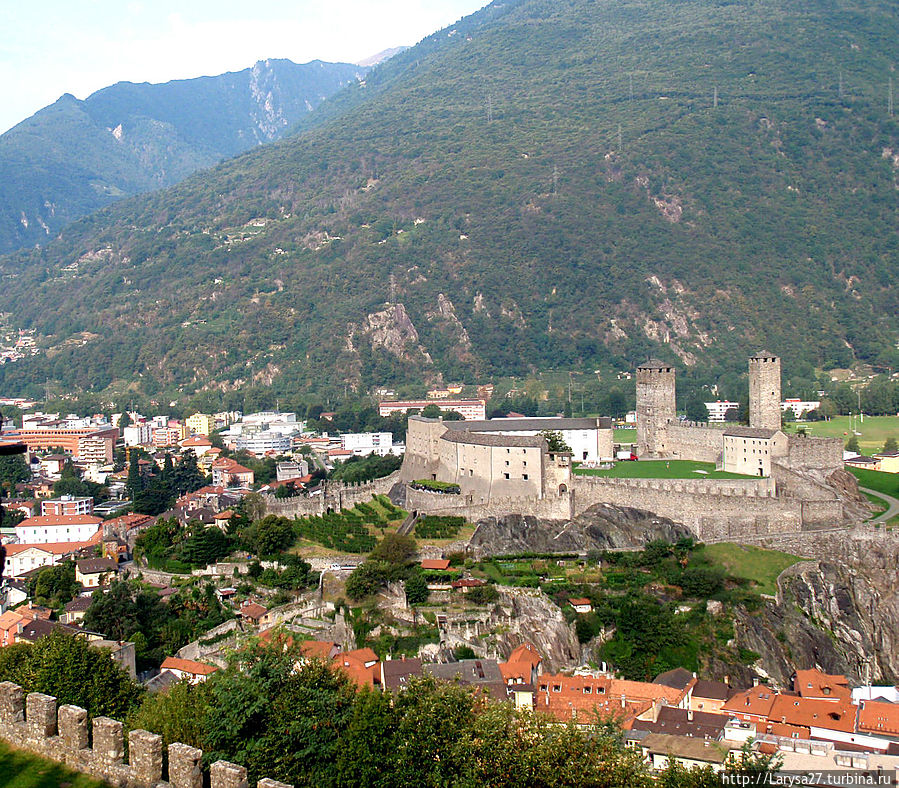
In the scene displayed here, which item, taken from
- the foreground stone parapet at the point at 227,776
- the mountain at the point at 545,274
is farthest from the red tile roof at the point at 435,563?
the mountain at the point at 545,274

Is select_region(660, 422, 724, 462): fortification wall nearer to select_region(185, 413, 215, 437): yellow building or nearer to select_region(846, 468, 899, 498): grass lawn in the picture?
select_region(846, 468, 899, 498): grass lawn

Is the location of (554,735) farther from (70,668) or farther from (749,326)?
(749,326)

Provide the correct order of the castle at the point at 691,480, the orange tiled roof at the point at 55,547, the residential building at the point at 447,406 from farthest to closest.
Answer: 1. the residential building at the point at 447,406
2. the orange tiled roof at the point at 55,547
3. the castle at the point at 691,480

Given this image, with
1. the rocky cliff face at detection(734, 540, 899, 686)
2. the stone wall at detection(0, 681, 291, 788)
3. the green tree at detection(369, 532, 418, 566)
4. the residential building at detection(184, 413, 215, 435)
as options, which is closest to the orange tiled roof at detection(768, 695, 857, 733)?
the rocky cliff face at detection(734, 540, 899, 686)

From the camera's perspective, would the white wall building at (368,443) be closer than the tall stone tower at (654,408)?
No

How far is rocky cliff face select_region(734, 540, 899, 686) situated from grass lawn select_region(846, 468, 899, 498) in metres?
10.1

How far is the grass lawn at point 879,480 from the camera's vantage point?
5688 centimetres

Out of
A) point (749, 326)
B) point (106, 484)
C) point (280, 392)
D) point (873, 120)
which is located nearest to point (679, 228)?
point (749, 326)

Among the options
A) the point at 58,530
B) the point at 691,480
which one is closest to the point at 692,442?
the point at 691,480

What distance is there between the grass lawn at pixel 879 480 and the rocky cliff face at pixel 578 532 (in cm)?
1484

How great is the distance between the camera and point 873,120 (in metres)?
197

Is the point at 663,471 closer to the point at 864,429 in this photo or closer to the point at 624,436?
the point at 624,436

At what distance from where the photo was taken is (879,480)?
59.0 m

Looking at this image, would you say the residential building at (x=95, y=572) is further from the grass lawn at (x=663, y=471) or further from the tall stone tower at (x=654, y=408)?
the tall stone tower at (x=654, y=408)
